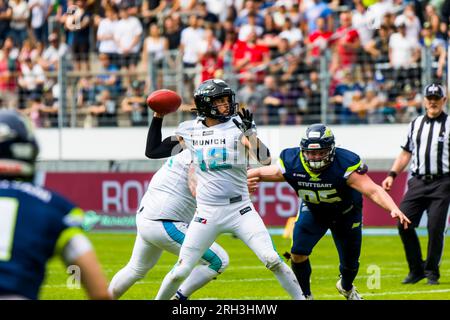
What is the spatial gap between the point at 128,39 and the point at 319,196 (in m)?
12.5

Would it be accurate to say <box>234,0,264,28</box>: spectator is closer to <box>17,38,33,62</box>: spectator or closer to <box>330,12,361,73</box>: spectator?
<box>330,12,361,73</box>: spectator

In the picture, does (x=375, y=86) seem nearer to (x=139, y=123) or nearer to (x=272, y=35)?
(x=272, y=35)

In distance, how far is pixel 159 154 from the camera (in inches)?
353

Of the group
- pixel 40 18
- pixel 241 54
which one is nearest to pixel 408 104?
pixel 241 54

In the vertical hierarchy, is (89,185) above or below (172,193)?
below

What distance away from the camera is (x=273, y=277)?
12219 mm

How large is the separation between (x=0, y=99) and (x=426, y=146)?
12.0 m

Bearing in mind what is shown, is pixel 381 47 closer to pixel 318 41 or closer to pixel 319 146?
pixel 318 41

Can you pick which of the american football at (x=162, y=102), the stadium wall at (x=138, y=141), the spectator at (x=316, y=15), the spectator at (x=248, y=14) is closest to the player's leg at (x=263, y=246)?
the american football at (x=162, y=102)

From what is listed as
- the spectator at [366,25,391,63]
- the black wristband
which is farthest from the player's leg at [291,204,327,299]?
the spectator at [366,25,391,63]

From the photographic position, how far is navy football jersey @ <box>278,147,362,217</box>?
8906 mm

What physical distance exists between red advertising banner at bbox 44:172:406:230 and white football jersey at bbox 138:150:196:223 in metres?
9.26
